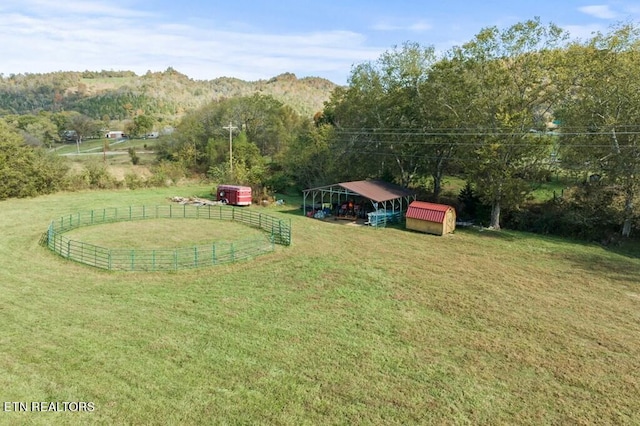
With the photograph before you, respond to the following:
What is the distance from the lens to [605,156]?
76.3 feet

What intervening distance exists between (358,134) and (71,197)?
27.5 m

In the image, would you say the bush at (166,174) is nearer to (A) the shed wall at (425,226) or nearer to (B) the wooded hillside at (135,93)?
(A) the shed wall at (425,226)

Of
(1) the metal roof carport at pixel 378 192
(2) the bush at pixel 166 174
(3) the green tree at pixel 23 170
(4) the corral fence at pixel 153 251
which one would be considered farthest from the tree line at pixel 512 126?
(3) the green tree at pixel 23 170

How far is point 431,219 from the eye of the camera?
2542 centimetres

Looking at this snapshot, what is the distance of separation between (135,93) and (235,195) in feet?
389

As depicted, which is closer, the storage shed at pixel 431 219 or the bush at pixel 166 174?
the storage shed at pixel 431 219

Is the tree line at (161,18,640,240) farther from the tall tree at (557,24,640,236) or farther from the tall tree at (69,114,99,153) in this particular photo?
the tall tree at (69,114,99,153)

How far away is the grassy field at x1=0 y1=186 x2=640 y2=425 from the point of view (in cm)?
862

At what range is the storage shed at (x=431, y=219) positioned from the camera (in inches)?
993

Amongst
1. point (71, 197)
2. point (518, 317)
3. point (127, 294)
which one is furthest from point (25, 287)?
point (71, 197)

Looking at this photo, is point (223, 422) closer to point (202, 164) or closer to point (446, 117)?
point (446, 117)

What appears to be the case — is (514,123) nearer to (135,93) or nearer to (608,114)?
(608,114)

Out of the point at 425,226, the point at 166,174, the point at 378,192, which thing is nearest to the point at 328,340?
the point at 425,226

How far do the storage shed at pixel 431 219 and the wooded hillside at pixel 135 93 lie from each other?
88.9 metres
